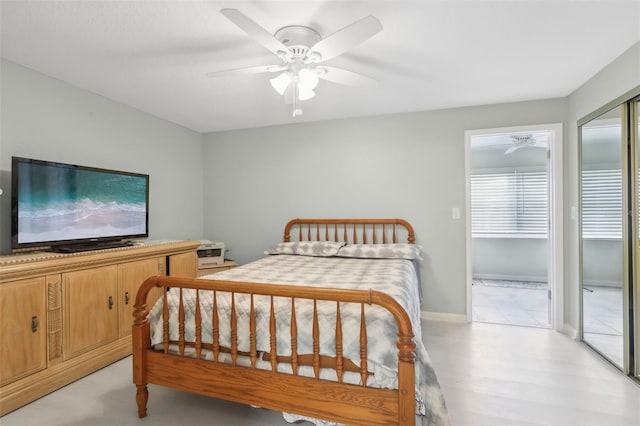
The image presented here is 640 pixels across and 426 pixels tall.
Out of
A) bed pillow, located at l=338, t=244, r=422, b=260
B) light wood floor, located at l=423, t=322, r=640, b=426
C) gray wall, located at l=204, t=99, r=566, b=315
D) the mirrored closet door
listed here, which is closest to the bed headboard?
gray wall, located at l=204, t=99, r=566, b=315

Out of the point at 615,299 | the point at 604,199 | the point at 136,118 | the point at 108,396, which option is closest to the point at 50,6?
the point at 136,118

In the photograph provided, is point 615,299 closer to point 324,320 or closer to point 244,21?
point 324,320

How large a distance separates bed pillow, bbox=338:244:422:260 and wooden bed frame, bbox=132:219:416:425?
1.77m

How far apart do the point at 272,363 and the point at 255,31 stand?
1.70m

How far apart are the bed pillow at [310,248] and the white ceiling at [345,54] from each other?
156 cm

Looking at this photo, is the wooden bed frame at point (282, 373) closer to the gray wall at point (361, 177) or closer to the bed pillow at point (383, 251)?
the bed pillow at point (383, 251)

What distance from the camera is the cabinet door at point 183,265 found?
3.09 metres

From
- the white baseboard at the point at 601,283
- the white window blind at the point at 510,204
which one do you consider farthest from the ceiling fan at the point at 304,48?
the white window blind at the point at 510,204

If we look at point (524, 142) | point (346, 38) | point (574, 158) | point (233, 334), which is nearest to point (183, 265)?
point (233, 334)

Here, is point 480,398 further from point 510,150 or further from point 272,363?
point 510,150

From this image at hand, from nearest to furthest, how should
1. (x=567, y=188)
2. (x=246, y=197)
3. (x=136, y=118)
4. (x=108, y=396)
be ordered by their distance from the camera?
1. (x=108, y=396)
2. (x=567, y=188)
3. (x=136, y=118)
4. (x=246, y=197)

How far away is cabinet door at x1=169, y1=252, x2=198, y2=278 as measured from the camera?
10.1 feet

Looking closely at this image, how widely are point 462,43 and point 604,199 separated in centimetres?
182

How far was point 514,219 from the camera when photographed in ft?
17.2
